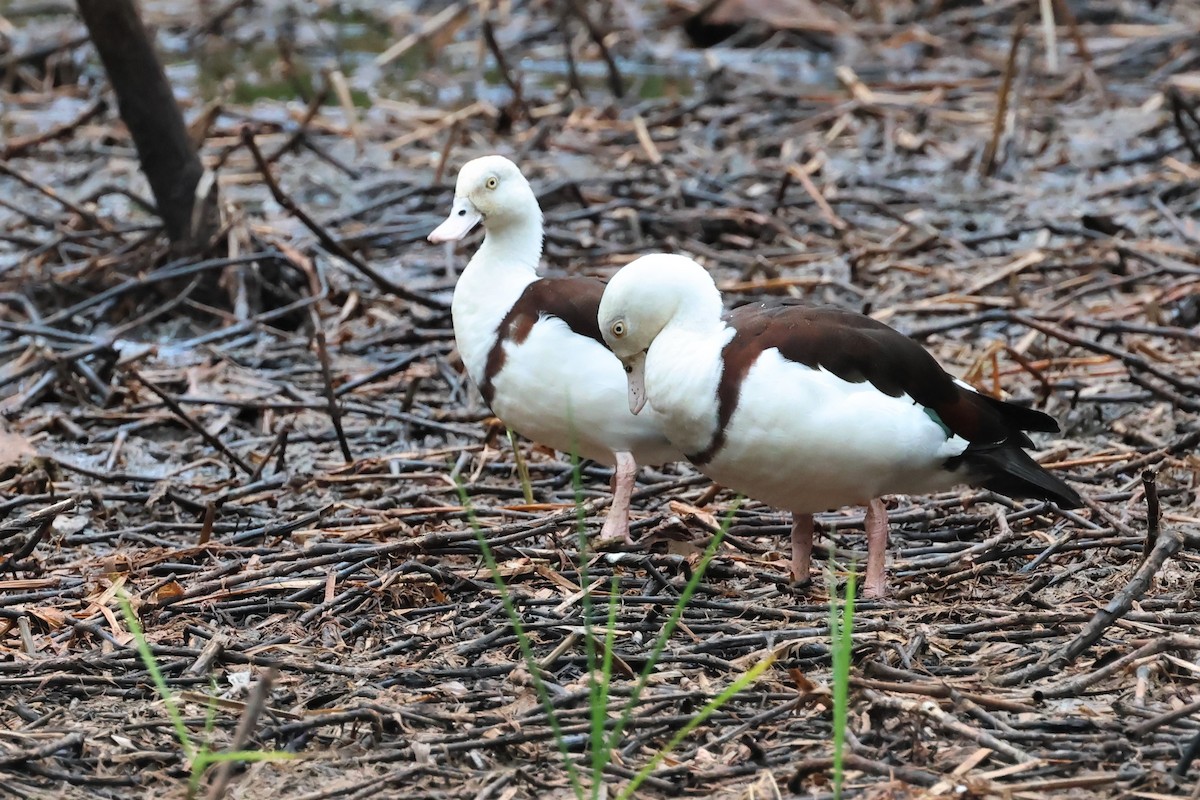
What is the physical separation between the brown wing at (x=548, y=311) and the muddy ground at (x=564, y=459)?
48 centimetres

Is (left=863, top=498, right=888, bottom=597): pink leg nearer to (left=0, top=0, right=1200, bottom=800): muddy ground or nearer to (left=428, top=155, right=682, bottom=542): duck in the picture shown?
(left=0, top=0, right=1200, bottom=800): muddy ground

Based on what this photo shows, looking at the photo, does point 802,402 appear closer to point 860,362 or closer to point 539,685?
point 860,362

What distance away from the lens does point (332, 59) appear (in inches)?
536

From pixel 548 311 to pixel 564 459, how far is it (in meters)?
1.00

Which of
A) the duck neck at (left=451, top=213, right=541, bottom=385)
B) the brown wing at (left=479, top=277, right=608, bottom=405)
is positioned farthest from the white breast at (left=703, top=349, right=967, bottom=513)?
the duck neck at (left=451, top=213, right=541, bottom=385)

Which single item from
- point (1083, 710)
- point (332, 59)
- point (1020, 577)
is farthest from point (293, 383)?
point (332, 59)

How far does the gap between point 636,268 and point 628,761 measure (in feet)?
4.27

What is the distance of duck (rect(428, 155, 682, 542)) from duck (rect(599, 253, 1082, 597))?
0.43 meters

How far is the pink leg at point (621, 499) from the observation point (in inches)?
174

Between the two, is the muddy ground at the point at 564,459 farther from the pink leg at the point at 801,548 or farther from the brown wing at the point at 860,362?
the brown wing at the point at 860,362

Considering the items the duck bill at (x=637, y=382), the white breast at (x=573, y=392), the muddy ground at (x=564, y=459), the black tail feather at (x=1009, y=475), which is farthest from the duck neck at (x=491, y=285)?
the black tail feather at (x=1009, y=475)

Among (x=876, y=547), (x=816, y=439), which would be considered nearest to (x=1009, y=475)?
(x=876, y=547)

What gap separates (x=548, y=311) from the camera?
4.51 metres

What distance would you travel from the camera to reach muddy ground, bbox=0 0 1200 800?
3125 millimetres
